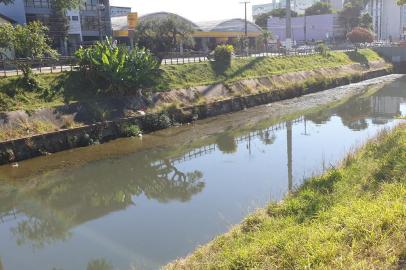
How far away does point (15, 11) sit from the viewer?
41.9m

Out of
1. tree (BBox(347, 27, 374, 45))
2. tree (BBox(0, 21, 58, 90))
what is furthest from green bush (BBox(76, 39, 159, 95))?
tree (BBox(347, 27, 374, 45))

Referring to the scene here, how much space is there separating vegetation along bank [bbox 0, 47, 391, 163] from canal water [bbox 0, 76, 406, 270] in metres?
1.04

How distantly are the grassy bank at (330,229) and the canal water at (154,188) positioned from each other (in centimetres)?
170

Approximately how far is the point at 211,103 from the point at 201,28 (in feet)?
128

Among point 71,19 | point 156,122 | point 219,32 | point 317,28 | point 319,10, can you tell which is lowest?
point 156,122

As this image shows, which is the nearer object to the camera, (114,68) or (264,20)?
(114,68)

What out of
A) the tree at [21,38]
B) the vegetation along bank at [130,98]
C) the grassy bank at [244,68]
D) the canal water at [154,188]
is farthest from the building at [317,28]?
the tree at [21,38]

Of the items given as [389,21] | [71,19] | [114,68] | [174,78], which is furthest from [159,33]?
[389,21]

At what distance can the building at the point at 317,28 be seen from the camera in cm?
8885

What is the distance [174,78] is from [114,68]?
249 inches

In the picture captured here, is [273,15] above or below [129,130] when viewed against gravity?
above

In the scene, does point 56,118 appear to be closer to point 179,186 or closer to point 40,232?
point 179,186

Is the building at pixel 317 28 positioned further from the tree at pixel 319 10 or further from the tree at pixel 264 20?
the tree at pixel 264 20

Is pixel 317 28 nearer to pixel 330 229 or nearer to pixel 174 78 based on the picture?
pixel 174 78
